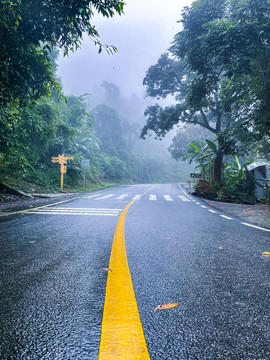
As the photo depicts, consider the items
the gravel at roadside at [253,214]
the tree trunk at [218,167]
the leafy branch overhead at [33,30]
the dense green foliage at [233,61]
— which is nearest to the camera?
the leafy branch overhead at [33,30]

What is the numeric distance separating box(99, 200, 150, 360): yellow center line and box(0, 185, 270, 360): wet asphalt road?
0.04 meters

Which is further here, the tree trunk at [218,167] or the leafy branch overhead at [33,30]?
the tree trunk at [218,167]

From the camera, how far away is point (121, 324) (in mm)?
1177

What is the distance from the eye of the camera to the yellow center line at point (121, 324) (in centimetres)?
97

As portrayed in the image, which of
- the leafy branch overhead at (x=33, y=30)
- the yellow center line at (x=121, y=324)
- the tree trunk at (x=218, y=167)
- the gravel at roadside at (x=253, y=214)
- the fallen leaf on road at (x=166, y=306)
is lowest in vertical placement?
the gravel at roadside at (x=253, y=214)

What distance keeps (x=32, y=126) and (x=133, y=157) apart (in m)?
37.8

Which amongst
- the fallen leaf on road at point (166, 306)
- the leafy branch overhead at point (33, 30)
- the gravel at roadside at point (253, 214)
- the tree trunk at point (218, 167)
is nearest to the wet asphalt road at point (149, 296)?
the fallen leaf on road at point (166, 306)

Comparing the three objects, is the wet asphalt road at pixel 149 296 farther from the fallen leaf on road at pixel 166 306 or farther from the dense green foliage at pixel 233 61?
the dense green foliage at pixel 233 61

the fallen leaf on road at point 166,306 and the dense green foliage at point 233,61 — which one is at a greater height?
the dense green foliage at point 233,61

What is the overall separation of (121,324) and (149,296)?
0.40 metres

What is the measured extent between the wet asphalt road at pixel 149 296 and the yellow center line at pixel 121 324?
44 mm

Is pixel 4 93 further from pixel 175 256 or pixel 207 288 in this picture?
pixel 207 288

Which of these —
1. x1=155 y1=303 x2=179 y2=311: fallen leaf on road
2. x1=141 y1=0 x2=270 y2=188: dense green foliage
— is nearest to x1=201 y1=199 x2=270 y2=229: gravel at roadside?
x1=141 y1=0 x2=270 y2=188: dense green foliage

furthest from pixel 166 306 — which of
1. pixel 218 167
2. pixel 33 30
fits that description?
pixel 218 167
